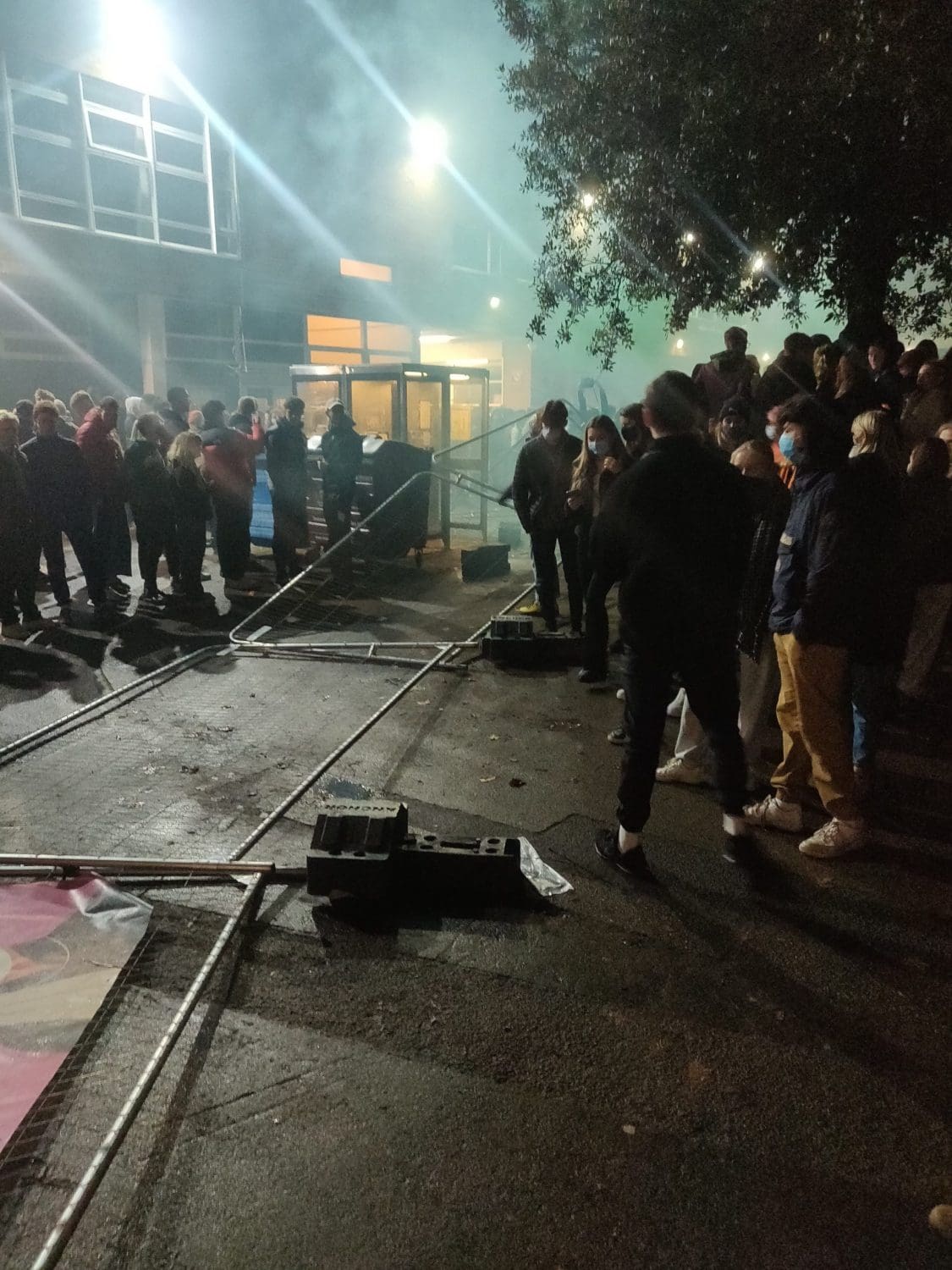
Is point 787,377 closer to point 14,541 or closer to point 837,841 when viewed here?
point 837,841

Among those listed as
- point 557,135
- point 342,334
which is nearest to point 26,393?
point 342,334

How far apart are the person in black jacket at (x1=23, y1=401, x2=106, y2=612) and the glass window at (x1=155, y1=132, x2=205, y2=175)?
14.2 metres

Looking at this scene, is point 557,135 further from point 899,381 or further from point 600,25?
point 899,381

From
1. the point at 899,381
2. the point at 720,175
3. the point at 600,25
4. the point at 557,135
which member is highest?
the point at 600,25

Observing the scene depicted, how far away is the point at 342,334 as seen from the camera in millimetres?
23750

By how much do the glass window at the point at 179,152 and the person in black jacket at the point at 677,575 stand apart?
67.0ft

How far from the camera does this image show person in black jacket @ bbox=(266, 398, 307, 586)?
995 centimetres

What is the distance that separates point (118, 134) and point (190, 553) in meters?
14.9

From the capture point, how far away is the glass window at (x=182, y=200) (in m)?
18.9

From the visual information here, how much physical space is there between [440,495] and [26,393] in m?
10.3

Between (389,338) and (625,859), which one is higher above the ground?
(389,338)

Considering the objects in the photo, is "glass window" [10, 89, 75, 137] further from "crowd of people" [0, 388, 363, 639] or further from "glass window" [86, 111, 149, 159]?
"crowd of people" [0, 388, 363, 639]

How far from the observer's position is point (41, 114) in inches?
652

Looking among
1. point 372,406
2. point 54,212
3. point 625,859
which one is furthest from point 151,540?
point 54,212
